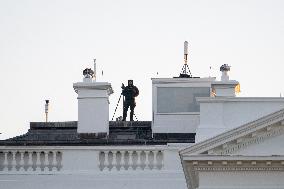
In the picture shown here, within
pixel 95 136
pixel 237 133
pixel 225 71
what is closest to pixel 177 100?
pixel 225 71

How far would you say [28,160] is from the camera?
4984cm

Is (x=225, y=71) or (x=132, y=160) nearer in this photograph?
(x=132, y=160)

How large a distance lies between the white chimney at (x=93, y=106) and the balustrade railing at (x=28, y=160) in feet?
8.48

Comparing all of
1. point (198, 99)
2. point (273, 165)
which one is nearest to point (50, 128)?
point (198, 99)

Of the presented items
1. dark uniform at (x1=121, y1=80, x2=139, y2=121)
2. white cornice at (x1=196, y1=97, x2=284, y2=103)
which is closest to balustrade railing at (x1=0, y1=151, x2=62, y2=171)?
white cornice at (x1=196, y1=97, x2=284, y2=103)

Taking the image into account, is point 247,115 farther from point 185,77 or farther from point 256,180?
point 185,77

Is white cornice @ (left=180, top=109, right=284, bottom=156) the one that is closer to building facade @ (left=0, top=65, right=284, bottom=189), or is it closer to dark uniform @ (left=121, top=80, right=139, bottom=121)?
building facade @ (left=0, top=65, right=284, bottom=189)

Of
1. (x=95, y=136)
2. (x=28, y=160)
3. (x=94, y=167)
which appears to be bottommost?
(x=94, y=167)

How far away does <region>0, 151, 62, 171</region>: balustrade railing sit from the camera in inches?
1956

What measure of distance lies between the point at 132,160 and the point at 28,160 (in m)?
3.09

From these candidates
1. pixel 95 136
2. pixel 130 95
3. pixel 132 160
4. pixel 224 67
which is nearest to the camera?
pixel 132 160

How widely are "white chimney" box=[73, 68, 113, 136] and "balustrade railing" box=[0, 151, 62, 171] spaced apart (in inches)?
102

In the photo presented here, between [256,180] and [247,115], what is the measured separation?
2984mm

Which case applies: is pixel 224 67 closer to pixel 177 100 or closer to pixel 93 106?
pixel 177 100
